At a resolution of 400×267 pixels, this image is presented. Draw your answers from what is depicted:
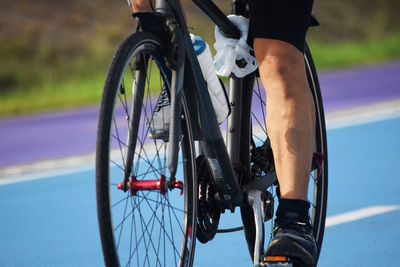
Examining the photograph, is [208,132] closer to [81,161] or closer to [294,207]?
[294,207]

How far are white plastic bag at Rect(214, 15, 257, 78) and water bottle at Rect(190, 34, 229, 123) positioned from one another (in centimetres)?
16

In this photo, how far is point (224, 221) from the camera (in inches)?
199

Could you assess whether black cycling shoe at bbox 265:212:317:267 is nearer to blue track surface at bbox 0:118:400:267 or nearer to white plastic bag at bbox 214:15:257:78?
white plastic bag at bbox 214:15:257:78

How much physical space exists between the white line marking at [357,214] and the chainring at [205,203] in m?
1.64

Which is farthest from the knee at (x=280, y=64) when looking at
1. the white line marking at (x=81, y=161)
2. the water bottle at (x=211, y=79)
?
the white line marking at (x=81, y=161)

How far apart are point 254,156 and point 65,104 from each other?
978 cm

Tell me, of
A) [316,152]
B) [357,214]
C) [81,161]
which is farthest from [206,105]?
[81,161]

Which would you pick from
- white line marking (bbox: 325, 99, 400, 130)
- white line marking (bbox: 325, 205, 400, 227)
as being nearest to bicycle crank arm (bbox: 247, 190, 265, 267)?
white line marking (bbox: 325, 205, 400, 227)

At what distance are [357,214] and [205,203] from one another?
1966 millimetres

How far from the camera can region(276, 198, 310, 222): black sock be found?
328 centimetres

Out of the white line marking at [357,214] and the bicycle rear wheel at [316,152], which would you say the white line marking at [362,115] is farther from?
the bicycle rear wheel at [316,152]

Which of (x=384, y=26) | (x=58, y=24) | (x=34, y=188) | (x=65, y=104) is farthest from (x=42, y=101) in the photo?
(x=384, y=26)

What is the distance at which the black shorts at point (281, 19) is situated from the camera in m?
3.22

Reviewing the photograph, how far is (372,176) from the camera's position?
633 centimetres
